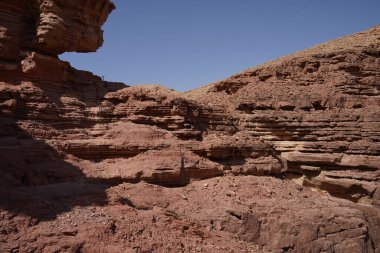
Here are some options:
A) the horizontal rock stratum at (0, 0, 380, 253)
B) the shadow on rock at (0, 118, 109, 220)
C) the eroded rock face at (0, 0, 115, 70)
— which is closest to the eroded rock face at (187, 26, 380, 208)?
the horizontal rock stratum at (0, 0, 380, 253)

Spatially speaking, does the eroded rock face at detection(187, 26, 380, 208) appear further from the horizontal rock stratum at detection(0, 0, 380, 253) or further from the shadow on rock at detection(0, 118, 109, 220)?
the shadow on rock at detection(0, 118, 109, 220)

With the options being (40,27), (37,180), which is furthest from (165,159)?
(40,27)

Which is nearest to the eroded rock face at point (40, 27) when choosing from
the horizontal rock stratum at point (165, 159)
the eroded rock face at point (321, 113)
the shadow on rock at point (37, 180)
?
the horizontal rock stratum at point (165, 159)

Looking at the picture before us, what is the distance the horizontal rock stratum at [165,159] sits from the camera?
9797mm

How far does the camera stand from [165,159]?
12.9m

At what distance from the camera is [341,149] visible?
1548 centimetres

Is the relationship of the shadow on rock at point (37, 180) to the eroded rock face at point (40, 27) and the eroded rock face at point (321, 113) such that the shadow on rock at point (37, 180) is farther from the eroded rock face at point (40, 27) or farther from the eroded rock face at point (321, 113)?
the eroded rock face at point (321, 113)

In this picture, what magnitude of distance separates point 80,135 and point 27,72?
9.03ft

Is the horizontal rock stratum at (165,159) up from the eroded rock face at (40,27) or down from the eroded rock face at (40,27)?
down

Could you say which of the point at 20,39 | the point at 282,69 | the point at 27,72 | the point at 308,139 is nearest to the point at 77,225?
the point at 27,72

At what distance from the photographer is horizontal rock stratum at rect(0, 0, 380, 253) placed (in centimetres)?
980

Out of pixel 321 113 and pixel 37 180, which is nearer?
pixel 37 180

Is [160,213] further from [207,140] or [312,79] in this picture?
[312,79]

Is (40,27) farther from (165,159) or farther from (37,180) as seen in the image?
(165,159)
